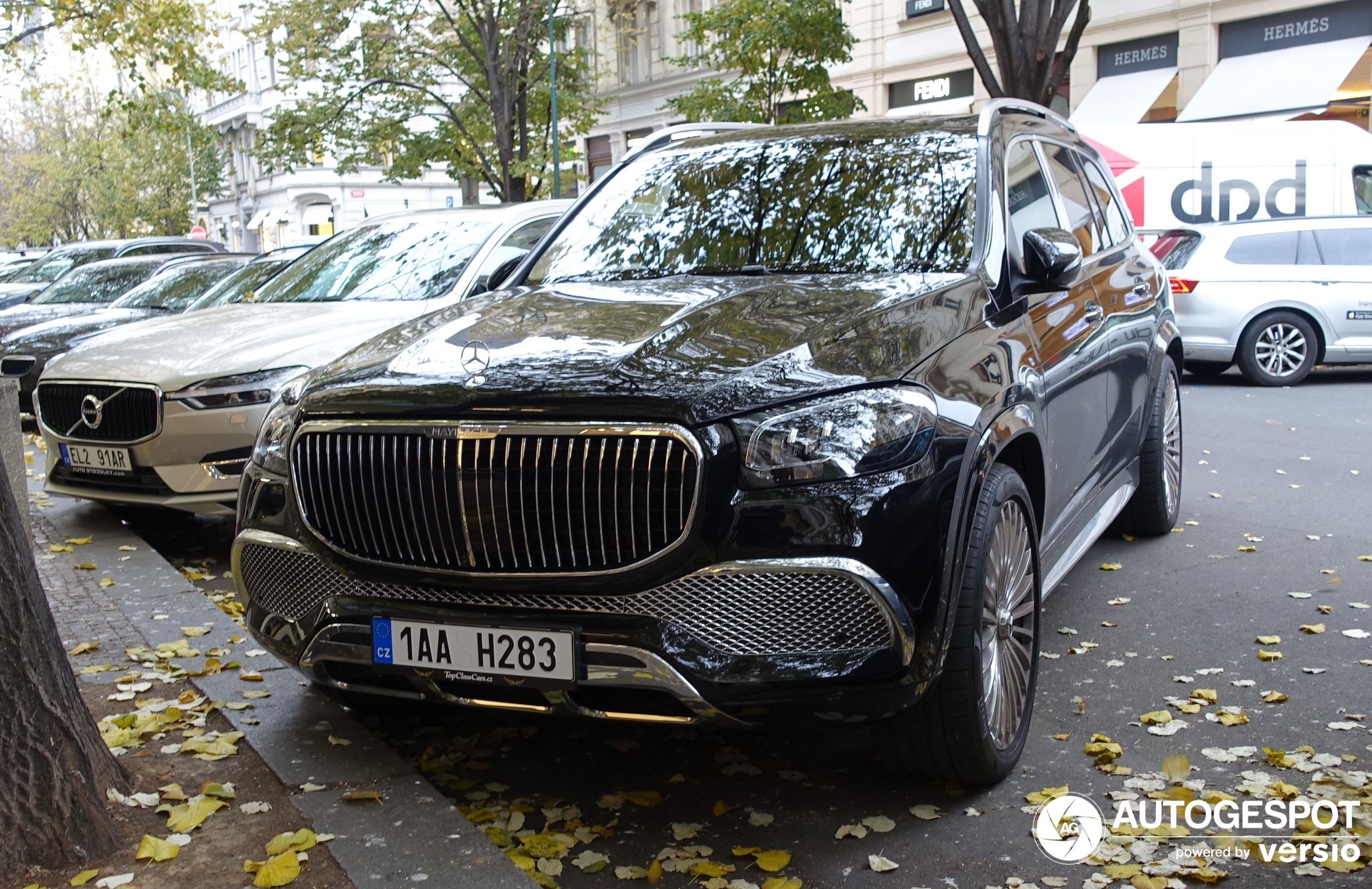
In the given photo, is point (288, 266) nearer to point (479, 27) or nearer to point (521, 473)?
point (521, 473)

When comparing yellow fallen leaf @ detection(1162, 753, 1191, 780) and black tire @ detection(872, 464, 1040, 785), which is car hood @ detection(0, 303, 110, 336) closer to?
black tire @ detection(872, 464, 1040, 785)

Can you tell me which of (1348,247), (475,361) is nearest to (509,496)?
(475,361)

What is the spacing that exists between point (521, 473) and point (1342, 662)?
3208mm

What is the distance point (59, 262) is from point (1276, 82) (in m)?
21.2

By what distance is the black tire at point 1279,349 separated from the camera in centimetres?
1388

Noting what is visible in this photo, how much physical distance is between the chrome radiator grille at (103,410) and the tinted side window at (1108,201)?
15.1ft

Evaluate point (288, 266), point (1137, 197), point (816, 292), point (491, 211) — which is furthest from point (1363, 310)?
point (816, 292)

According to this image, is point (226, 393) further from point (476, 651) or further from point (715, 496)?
point (715, 496)

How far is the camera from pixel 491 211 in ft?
27.6

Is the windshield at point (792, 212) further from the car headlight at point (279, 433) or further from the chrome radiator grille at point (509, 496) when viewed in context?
the chrome radiator grille at point (509, 496)

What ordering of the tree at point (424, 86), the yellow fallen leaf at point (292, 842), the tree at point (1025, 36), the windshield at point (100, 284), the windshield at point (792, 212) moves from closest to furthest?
1. the yellow fallen leaf at point (292, 842)
2. the windshield at point (792, 212)
3. the windshield at point (100, 284)
4. the tree at point (1025, 36)
5. the tree at point (424, 86)

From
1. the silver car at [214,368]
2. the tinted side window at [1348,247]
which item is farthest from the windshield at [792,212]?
the tinted side window at [1348,247]

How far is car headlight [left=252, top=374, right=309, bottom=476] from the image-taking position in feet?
12.4

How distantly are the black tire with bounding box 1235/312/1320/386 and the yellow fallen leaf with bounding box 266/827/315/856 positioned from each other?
1257cm
